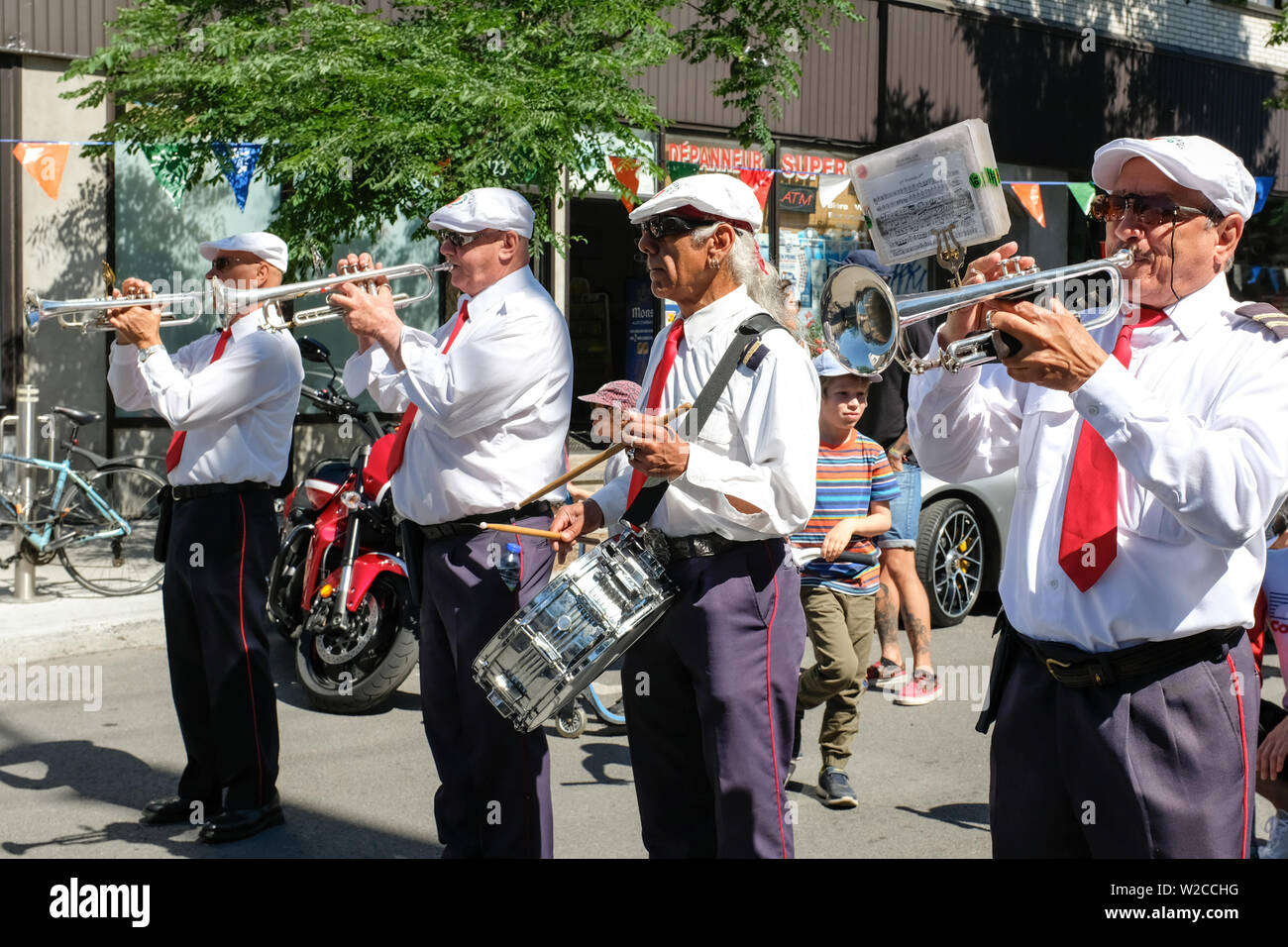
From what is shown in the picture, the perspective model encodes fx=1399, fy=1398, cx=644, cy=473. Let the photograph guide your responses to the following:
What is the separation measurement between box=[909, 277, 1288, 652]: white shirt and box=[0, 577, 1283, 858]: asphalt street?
100 inches

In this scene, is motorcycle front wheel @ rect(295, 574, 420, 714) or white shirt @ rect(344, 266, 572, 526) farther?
motorcycle front wheel @ rect(295, 574, 420, 714)

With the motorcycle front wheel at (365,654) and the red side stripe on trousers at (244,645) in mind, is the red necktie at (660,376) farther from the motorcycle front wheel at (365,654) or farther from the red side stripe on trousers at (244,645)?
the motorcycle front wheel at (365,654)

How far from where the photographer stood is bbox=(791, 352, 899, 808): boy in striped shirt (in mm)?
5539

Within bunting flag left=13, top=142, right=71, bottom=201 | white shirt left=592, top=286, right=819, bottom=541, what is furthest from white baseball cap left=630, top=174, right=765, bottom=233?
bunting flag left=13, top=142, right=71, bottom=201

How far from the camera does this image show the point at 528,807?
4332mm

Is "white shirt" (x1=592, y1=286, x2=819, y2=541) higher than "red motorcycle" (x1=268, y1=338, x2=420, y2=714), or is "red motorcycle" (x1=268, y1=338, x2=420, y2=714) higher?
"white shirt" (x1=592, y1=286, x2=819, y2=541)

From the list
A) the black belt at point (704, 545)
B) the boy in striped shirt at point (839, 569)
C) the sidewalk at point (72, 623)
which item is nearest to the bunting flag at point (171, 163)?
the sidewalk at point (72, 623)

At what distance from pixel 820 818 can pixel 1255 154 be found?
16570mm

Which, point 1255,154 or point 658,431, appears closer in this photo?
point 658,431

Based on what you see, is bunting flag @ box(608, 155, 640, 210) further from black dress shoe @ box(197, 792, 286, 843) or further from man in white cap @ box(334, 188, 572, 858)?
black dress shoe @ box(197, 792, 286, 843)

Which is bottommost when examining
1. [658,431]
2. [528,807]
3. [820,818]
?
[820,818]

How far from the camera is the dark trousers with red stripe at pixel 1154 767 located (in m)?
2.62

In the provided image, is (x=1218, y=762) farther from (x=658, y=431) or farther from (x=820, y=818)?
(x=820, y=818)
